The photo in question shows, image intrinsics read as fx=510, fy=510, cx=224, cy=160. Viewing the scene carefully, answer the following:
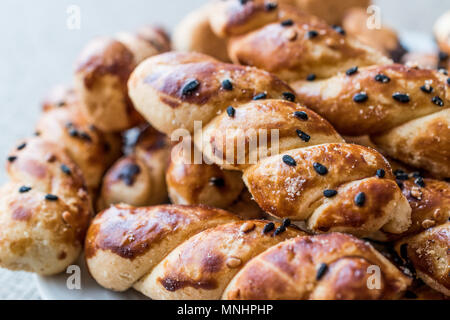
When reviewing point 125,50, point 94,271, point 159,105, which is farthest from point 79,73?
point 94,271

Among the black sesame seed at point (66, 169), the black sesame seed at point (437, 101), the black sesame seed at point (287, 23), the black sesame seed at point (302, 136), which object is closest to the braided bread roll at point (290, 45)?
the black sesame seed at point (287, 23)

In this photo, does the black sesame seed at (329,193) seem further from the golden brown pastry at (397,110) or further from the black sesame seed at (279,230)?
the golden brown pastry at (397,110)

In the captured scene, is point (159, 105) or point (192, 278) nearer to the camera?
point (192, 278)

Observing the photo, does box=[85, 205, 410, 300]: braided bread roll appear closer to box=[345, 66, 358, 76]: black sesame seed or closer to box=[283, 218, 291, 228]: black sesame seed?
box=[283, 218, 291, 228]: black sesame seed

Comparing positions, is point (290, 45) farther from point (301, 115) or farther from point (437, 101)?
point (437, 101)

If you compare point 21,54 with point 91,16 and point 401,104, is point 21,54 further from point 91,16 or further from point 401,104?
point 401,104

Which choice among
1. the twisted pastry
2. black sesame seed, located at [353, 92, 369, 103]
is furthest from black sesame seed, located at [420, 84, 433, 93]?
the twisted pastry
